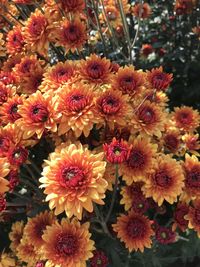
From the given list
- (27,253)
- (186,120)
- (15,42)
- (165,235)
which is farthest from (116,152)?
(15,42)

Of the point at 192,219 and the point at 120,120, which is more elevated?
the point at 120,120

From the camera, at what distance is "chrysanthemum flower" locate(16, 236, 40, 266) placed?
6.91 ft

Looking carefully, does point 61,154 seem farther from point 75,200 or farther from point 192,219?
point 192,219

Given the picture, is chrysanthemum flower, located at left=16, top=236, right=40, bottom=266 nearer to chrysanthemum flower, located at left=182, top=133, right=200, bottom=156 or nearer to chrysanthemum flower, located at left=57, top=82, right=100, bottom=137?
chrysanthemum flower, located at left=57, top=82, right=100, bottom=137

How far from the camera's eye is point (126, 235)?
77.6 inches

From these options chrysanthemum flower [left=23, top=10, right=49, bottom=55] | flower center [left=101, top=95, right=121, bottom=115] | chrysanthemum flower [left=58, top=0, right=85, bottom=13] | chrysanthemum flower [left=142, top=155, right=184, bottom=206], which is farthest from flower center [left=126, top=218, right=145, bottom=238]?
chrysanthemum flower [left=58, top=0, right=85, bottom=13]

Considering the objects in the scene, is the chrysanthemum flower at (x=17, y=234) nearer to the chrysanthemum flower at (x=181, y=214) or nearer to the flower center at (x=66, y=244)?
the flower center at (x=66, y=244)

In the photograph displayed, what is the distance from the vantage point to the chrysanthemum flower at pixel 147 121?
194 centimetres

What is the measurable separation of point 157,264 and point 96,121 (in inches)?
35.8

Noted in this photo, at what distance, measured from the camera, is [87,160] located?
5.41 ft

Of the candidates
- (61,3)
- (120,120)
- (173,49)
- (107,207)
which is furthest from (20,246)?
(173,49)

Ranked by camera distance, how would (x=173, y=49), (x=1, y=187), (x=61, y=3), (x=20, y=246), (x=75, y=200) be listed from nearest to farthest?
(x=75, y=200) → (x=1, y=187) → (x=20, y=246) → (x=61, y=3) → (x=173, y=49)

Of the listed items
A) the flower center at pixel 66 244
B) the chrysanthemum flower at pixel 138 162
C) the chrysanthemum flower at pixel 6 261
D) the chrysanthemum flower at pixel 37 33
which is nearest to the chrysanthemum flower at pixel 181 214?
the chrysanthemum flower at pixel 138 162

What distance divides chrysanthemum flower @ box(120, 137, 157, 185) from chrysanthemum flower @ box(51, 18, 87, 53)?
0.77 m
